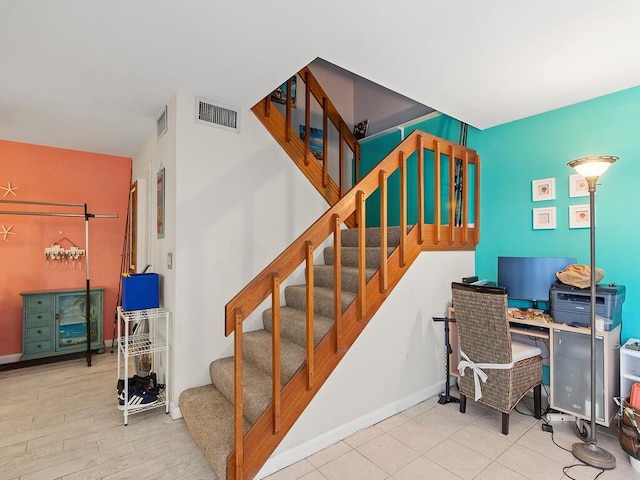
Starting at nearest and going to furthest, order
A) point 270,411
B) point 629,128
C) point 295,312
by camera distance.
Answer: point 270,411 → point 629,128 → point 295,312

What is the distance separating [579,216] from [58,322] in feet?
18.7

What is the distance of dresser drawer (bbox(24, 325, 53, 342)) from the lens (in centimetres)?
380

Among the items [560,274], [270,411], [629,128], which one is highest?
[629,128]

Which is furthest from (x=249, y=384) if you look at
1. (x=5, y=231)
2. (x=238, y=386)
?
(x=5, y=231)

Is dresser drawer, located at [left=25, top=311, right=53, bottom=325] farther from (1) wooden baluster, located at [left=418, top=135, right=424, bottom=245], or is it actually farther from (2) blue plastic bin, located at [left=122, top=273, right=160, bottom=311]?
(1) wooden baluster, located at [left=418, top=135, right=424, bottom=245]

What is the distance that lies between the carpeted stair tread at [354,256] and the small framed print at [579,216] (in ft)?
5.29

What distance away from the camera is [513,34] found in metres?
2.02

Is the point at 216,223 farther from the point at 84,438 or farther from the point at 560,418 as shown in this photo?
the point at 560,418

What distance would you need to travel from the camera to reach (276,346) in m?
1.87

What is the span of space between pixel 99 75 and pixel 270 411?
8.84 ft

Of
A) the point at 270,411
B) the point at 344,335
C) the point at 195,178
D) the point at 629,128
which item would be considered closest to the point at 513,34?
the point at 629,128

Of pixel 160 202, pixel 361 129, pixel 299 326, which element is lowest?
pixel 299 326

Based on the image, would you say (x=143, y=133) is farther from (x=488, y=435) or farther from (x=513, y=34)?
(x=488, y=435)

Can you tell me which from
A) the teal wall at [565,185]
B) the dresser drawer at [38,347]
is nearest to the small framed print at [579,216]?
the teal wall at [565,185]
